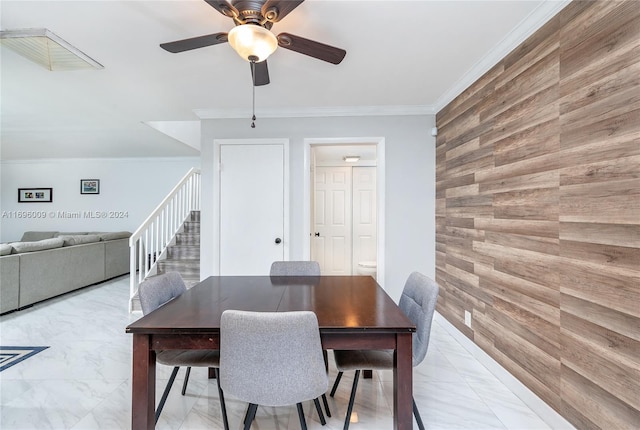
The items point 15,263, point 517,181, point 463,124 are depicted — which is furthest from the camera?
point 15,263

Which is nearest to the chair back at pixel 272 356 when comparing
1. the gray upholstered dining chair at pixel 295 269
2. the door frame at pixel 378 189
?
the gray upholstered dining chair at pixel 295 269

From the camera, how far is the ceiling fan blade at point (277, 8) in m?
1.27

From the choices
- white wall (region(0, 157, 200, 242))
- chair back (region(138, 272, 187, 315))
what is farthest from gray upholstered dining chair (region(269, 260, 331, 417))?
white wall (region(0, 157, 200, 242))

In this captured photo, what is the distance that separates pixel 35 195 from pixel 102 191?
165cm

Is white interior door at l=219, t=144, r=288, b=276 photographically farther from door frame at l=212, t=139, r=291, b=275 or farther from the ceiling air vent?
the ceiling air vent

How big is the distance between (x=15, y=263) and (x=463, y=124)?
5070mm

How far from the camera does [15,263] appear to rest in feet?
11.0

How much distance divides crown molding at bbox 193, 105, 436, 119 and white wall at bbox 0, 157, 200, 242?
347 cm

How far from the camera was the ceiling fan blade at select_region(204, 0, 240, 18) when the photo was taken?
1246mm

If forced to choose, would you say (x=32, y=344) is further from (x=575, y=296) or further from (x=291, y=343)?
(x=575, y=296)

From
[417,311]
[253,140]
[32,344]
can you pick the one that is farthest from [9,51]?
[417,311]

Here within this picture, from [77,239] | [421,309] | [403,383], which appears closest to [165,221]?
[77,239]

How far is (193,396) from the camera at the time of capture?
6.23 feet

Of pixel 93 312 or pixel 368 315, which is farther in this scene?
pixel 93 312
